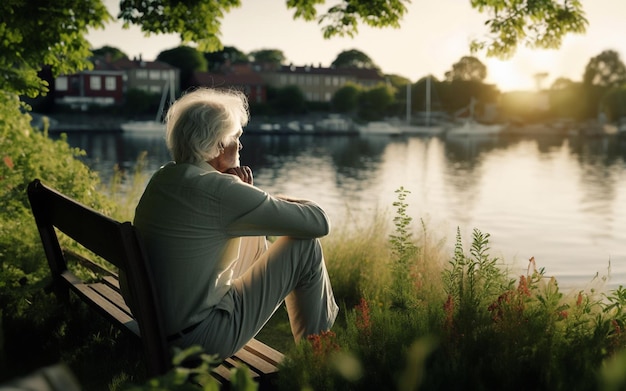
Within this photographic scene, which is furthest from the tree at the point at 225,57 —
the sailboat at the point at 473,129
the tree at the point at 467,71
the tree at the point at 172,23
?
the tree at the point at 172,23

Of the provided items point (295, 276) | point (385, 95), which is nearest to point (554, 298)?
point (295, 276)

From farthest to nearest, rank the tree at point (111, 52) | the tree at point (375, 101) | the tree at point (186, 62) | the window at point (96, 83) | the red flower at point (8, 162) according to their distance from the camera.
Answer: the tree at point (111, 52), the tree at point (375, 101), the tree at point (186, 62), the window at point (96, 83), the red flower at point (8, 162)

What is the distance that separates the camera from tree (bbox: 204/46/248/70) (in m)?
102

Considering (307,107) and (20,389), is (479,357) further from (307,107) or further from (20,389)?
(307,107)

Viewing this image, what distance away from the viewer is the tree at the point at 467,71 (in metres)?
110

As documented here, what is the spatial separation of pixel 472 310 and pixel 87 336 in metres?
2.33

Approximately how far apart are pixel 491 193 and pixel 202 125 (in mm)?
23472

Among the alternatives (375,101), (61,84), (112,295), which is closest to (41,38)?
(112,295)

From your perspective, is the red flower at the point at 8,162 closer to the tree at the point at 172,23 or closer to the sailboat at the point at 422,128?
the tree at the point at 172,23

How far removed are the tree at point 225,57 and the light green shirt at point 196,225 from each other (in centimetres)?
9732

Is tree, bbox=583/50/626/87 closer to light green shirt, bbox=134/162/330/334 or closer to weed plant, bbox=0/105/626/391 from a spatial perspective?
weed plant, bbox=0/105/626/391

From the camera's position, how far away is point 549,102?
353 feet

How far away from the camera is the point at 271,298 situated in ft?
9.77

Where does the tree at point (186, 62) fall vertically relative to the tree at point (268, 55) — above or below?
below
